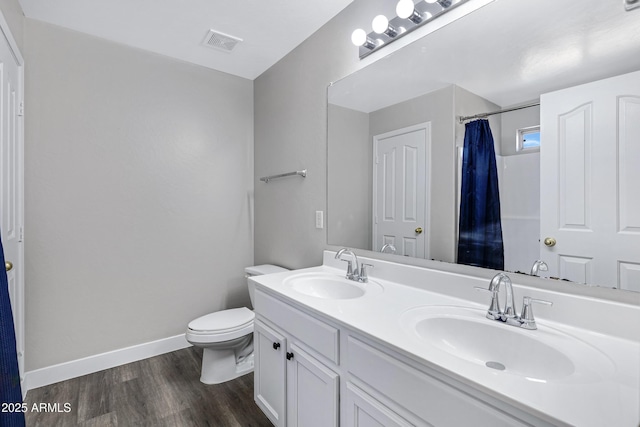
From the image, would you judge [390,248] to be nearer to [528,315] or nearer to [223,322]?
[528,315]

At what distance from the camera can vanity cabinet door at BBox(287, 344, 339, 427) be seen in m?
1.11

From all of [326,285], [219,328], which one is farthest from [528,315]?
[219,328]

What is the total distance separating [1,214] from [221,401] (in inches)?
59.2

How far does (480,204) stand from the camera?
125 centimetres

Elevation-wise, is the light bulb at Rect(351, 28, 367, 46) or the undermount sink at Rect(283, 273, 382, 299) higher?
the light bulb at Rect(351, 28, 367, 46)

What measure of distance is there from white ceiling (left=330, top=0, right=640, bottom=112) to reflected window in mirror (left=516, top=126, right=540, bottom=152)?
0.11m

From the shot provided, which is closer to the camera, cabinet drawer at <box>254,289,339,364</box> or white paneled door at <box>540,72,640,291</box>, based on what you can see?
white paneled door at <box>540,72,640,291</box>

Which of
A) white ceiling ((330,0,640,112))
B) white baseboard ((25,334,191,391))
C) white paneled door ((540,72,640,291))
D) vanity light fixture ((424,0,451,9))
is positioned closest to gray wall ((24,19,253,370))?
white baseboard ((25,334,191,391))

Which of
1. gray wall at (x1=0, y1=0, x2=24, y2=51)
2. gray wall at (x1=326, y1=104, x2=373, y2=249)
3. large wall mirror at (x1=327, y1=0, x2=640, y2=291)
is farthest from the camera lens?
gray wall at (x1=326, y1=104, x2=373, y2=249)

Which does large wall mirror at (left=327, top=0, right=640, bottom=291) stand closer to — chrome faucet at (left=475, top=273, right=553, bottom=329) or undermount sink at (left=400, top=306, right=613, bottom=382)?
chrome faucet at (left=475, top=273, right=553, bottom=329)

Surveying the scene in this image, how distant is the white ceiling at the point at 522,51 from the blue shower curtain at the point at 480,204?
0.52ft

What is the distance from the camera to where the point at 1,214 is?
4.73ft

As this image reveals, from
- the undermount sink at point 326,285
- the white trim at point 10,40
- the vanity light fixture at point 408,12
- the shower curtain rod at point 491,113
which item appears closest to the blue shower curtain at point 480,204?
the shower curtain rod at point 491,113

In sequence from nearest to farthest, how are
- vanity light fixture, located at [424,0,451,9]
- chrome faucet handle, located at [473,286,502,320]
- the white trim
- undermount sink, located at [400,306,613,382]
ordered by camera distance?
undermount sink, located at [400,306,613,382], chrome faucet handle, located at [473,286,502,320], vanity light fixture, located at [424,0,451,9], the white trim
